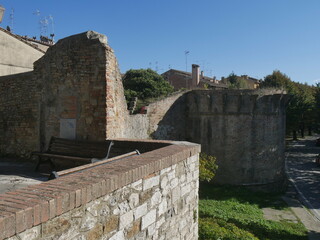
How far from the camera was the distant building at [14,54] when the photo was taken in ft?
40.4

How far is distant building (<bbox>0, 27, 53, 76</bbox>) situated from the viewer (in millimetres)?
12312

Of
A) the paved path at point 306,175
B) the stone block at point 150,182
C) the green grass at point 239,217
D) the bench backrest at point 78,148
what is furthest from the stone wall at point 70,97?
the paved path at point 306,175

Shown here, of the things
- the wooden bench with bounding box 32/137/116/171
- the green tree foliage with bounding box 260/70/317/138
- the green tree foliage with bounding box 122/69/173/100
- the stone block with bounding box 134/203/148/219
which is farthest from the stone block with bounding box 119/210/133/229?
the green tree foliage with bounding box 260/70/317/138

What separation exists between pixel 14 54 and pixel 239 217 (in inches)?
479

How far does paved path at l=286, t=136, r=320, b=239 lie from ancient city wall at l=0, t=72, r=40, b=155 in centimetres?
1186

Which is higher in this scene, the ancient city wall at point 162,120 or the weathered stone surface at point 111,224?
the ancient city wall at point 162,120

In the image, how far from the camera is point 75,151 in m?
7.42

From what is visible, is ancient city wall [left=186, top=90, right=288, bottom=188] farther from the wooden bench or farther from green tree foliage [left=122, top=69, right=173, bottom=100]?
the wooden bench

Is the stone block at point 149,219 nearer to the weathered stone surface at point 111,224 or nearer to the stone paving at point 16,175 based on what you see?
the weathered stone surface at point 111,224

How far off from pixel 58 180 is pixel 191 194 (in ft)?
10.9

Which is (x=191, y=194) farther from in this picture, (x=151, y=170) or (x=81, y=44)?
(x=81, y=44)

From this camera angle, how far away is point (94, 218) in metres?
2.98

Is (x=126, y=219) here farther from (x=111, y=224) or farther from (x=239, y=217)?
(x=239, y=217)

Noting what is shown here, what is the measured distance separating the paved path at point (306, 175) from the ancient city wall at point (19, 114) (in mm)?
11860
